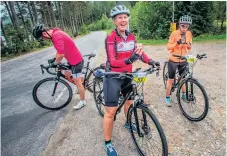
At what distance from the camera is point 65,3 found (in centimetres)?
5562

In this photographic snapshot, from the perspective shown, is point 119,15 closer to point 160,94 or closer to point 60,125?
point 60,125

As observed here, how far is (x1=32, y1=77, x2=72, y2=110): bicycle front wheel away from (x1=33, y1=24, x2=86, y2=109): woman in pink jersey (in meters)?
0.39

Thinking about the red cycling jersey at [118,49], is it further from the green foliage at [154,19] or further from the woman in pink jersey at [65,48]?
the green foliage at [154,19]

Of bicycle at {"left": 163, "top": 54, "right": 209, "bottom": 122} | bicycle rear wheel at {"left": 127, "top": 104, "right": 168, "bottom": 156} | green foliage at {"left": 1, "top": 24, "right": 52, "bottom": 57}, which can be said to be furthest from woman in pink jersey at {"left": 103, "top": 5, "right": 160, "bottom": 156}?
green foliage at {"left": 1, "top": 24, "right": 52, "bottom": 57}

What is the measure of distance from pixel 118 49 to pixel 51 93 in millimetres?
3236

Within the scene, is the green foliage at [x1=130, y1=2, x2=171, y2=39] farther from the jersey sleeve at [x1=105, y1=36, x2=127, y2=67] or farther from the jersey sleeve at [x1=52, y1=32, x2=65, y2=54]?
the jersey sleeve at [x1=105, y1=36, x2=127, y2=67]

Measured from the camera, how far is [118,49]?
11.0ft

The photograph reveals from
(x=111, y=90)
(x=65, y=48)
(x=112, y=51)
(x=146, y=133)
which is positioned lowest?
(x=146, y=133)

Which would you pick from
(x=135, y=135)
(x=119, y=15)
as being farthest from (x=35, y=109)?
(x=119, y=15)

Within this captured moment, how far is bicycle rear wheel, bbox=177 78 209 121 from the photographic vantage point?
14.3 feet

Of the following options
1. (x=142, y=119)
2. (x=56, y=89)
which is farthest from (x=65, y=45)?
(x=142, y=119)

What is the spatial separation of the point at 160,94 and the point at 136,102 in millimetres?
3152

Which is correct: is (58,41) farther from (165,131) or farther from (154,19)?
(154,19)

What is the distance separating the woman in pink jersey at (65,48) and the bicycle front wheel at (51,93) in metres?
0.39
